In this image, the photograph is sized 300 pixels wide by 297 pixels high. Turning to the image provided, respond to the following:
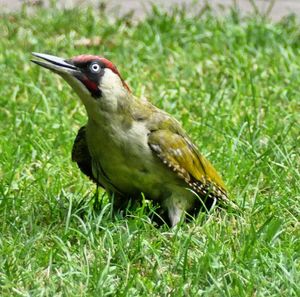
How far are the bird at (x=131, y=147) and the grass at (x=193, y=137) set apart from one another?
15 centimetres

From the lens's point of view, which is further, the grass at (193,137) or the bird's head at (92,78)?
the bird's head at (92,78)

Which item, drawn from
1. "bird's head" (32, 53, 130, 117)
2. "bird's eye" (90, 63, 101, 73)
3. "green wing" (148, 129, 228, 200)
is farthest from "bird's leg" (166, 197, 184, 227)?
"bird's eye" (90, 63, 101, 73)

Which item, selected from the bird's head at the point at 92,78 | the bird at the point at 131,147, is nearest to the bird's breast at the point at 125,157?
the bird at the point at 131,147

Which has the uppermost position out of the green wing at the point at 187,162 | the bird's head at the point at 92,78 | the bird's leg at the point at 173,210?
the bird's head at the point at 92,78

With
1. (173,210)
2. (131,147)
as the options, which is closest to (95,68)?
(131,147)

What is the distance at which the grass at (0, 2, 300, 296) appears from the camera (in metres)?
5.41

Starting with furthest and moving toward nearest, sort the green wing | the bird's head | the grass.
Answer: the green wing
the bird's head
the grass

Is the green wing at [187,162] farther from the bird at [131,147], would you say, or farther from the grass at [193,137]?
the grass at [193,137]

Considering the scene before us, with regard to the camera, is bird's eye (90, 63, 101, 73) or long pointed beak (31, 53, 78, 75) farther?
bird's eye (90, 63, 101, 73)

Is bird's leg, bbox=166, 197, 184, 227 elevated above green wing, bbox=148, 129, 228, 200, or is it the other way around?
green wing, bbox=148, 129, 228, 200

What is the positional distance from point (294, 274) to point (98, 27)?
15.3 ft

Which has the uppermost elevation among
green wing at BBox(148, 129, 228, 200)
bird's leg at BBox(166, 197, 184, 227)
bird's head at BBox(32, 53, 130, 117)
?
bird's head at BBox(32, 53, 130, 117)

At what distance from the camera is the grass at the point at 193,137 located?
213 inches

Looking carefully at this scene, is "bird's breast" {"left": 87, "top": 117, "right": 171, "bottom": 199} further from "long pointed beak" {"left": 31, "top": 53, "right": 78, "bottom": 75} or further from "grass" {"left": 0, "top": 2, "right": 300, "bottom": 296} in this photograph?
"long pointed beak" {"left": 31, "top": 53, "right": 78, "bottom": 75}
